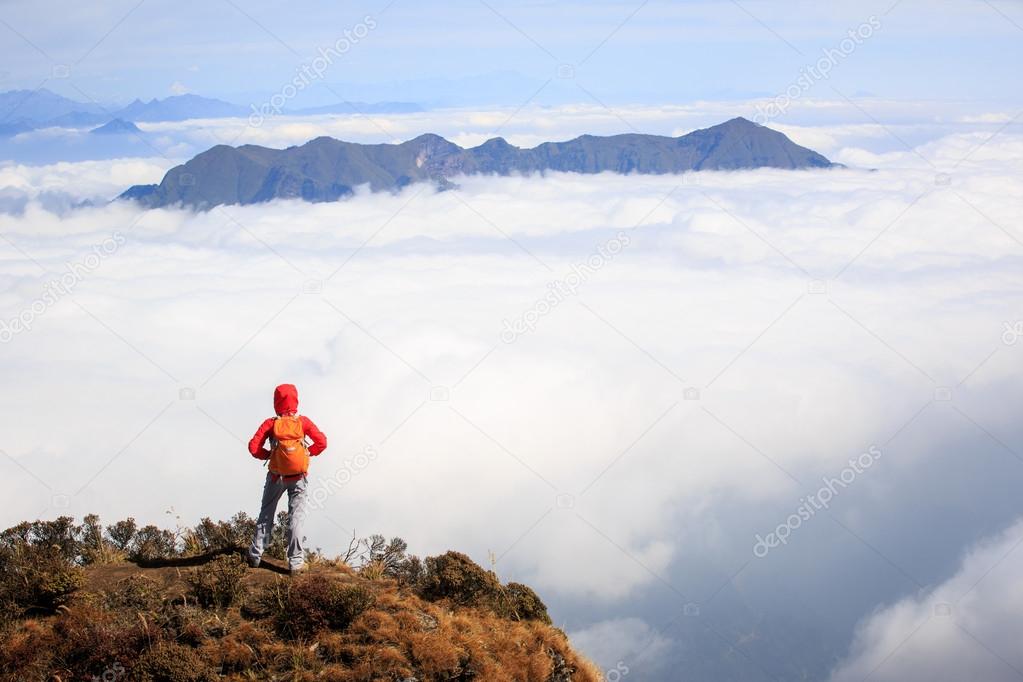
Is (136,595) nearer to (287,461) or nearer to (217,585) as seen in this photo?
(217,585)

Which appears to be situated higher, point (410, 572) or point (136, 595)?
point (410, 572)

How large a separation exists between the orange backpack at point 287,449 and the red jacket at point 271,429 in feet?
0.33

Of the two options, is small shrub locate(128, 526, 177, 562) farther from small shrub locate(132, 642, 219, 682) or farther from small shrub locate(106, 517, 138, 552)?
small shrub locate(132, 642, 219, 682)

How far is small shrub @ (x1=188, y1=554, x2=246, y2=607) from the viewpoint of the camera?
12727mm

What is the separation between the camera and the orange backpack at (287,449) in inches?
525

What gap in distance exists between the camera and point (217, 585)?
41.8 ft

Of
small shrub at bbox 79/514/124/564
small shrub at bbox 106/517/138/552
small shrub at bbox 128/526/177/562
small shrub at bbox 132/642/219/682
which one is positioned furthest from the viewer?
small shrub at bbox 106/517/138/552

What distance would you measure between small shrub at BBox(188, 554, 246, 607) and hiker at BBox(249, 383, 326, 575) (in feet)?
3.06

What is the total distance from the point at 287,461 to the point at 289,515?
0.89 m

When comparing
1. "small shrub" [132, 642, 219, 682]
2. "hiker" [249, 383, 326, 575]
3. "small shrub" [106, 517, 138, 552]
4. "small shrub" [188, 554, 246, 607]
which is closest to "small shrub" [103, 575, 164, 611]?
"small shrub" [188, 554, 246, 607]

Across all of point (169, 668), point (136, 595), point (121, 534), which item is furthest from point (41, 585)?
point (121, 534)

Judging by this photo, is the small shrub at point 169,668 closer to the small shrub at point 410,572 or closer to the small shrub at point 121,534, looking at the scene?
the small shrub at point 410,572

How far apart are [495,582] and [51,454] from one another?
15794 cm

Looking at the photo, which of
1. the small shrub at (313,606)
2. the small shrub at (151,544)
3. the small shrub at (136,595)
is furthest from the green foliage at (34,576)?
the small shrub at (313,606)
